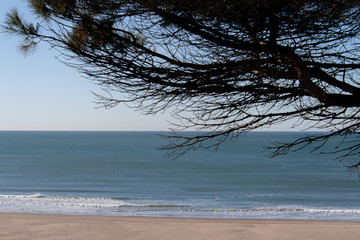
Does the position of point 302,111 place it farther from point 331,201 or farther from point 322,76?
point 331,201

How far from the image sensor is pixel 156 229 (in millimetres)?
10375

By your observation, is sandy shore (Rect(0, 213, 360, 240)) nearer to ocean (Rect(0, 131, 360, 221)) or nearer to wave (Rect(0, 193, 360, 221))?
wave (Rect(0, 193, 360, 221))

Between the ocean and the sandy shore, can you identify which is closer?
the sandy shore

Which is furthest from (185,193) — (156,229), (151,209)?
(156,229)

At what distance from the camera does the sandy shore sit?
9562mm

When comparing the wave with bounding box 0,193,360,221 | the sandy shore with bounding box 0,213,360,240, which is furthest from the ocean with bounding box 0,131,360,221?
the sandy shore with bounding box 0,213,360,240

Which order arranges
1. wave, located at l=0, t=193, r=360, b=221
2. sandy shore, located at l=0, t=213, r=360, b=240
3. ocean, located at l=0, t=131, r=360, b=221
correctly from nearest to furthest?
1. sandy shore, located at l=0, t=213, r=360, b=240
2. wave, located at l=0, t=193, r=360, b=221
3. ocean, located at l=0, t=131, r=360, b=221

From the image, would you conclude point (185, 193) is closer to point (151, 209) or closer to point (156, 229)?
point (151, 209)

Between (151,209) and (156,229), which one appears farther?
(151,209)

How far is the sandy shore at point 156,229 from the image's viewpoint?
956cm

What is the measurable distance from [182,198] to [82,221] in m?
8.15

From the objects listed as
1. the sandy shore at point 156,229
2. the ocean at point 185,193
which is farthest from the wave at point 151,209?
the sandy shore at point 156,229

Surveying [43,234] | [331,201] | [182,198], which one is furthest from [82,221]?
[331,201]

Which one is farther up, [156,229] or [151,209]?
[156,229]
